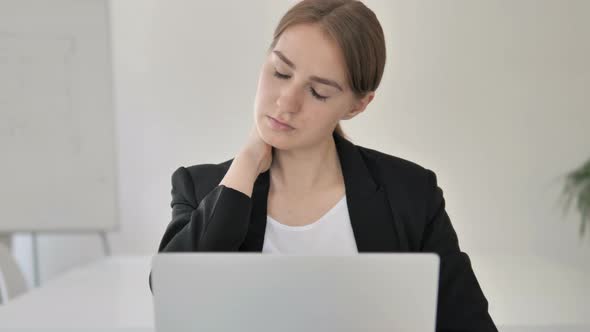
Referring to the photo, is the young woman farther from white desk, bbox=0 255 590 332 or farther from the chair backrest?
the chair backrest

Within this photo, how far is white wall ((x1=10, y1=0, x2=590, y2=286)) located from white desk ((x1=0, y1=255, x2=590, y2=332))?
9.3 inches

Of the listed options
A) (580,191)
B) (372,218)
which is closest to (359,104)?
(372,218)

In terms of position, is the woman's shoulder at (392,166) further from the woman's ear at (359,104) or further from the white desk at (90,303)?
the white desk at (90,303)

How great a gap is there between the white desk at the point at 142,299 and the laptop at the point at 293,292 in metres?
0.94

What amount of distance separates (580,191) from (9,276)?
7.32 feet

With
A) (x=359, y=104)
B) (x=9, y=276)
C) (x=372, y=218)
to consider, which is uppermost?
(x=359, y=104)

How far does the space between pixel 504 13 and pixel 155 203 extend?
1.60 m

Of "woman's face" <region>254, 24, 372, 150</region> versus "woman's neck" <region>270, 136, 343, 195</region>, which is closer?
"woman's face" <region>254, 24, 372, 150</region>

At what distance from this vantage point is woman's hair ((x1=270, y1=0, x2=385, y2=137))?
1152 mm

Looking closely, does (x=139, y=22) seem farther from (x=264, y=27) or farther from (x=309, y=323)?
(x=309, y=323)

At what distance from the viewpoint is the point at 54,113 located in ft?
7.93

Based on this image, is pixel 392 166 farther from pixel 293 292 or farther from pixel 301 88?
pixel 293 292

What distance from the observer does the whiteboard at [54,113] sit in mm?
2391

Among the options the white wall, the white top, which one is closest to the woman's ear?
the white top
